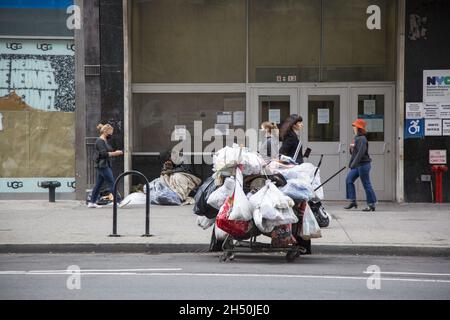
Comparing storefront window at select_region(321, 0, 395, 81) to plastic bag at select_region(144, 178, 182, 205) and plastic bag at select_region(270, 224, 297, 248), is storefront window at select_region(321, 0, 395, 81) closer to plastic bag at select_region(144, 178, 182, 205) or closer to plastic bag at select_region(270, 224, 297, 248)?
plastic bag at select_region(144, 178, 182, 205)

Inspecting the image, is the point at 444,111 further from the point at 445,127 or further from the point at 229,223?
the point at 229,223

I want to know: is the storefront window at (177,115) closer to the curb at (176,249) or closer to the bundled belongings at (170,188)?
the bundled belongings at (170,188)

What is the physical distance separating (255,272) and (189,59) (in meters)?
8.75

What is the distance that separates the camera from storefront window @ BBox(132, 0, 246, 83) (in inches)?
675

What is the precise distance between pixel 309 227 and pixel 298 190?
0.49m

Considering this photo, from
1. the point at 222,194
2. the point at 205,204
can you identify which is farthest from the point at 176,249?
the point at 222,194

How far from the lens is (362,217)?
1441 centimetres

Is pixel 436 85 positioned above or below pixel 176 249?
above

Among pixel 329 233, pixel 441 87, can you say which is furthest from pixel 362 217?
pixel 441 87

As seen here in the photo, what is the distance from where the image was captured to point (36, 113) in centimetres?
1675

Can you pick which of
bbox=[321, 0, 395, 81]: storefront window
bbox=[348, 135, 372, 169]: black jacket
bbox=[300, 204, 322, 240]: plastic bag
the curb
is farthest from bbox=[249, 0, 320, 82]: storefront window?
bbox=[300, 204, 322, 240]: plastic bag

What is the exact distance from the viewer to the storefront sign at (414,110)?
53.6 ft

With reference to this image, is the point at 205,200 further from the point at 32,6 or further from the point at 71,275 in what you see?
the point at 32,6

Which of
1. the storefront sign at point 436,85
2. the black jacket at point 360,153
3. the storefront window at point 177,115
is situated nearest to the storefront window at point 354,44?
the storefront sign at point 436,85
